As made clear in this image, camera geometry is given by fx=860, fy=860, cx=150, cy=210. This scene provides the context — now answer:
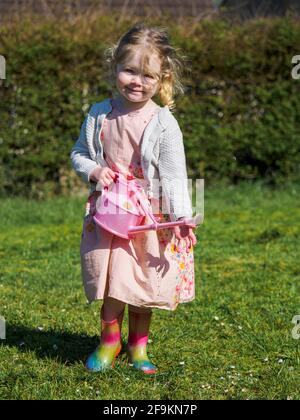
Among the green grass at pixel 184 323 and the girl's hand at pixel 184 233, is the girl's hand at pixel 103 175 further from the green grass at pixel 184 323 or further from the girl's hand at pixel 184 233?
the green grass at pixel 184 323

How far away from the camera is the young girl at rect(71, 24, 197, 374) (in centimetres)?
377

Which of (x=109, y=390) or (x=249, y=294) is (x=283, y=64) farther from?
(x=109, y=390)

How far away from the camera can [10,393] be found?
12.0 ft

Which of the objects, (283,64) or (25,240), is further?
(283,64)

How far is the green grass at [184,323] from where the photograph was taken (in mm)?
3760

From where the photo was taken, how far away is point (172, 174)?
3.79 meters


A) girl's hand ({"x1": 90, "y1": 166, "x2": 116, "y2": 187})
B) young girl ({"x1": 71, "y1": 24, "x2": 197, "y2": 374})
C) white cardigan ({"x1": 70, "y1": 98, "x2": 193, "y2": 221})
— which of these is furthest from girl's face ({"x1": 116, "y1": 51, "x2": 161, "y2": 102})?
girl's hand ({"x1": 90, "y1": 166, "x2": 116, "y2": 187})

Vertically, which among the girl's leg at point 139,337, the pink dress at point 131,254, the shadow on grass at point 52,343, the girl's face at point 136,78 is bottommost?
the shadow on grass at point 52,343

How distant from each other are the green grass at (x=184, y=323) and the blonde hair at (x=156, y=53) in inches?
49.7

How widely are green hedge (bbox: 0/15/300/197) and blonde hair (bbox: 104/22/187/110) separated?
225 inches

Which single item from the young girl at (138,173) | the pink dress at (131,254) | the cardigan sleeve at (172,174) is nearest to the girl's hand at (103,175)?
the young girl at (138,173)
